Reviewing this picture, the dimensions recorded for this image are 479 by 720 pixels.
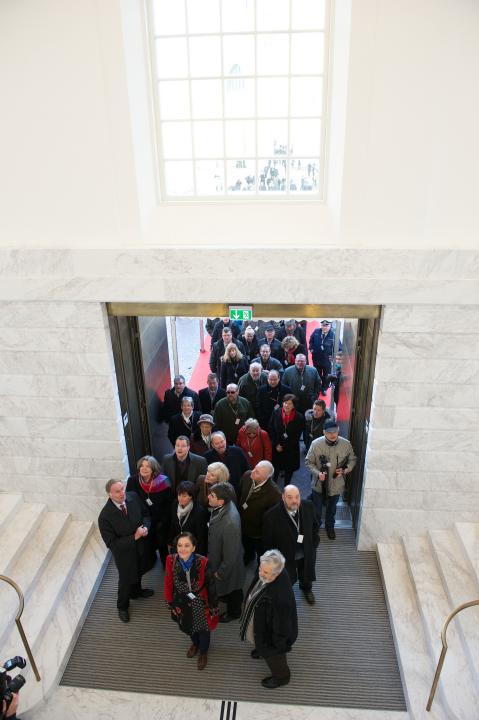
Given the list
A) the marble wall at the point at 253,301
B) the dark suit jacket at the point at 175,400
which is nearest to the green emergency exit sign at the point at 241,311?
the marble wall at the point at 253,301

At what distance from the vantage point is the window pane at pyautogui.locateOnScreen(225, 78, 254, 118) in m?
5.29

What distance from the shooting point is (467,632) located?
5.35 m

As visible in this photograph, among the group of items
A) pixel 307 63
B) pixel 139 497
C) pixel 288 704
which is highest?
pixel 307 63

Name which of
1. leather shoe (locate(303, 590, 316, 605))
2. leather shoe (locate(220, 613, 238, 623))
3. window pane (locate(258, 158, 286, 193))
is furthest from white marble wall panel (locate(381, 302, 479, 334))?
leather shoe (locate(220, 613, 238, 623))

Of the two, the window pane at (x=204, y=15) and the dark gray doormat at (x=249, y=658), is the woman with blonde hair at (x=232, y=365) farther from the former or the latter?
the window pane at (x=204, y=15)

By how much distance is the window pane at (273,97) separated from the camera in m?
5.27

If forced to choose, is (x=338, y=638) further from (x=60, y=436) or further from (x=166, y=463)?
(x=60, y=436)

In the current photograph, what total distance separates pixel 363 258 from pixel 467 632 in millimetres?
3762

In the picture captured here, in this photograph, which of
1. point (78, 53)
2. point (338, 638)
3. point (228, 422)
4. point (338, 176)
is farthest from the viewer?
point (228, 422)

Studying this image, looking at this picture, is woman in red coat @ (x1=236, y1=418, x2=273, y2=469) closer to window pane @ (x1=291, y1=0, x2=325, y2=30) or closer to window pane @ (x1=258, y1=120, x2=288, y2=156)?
→ window pane @ (x1=258, y1=120, x2=288, y2=156)

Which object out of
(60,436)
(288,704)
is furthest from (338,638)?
(60,436)

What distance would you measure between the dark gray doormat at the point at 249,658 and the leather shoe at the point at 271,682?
5 cm

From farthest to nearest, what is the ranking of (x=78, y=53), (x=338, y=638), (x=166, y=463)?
(x=166, y=463)
(x=338, y=638)
(x=78, y=53)

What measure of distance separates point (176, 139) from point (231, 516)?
3.79 m
